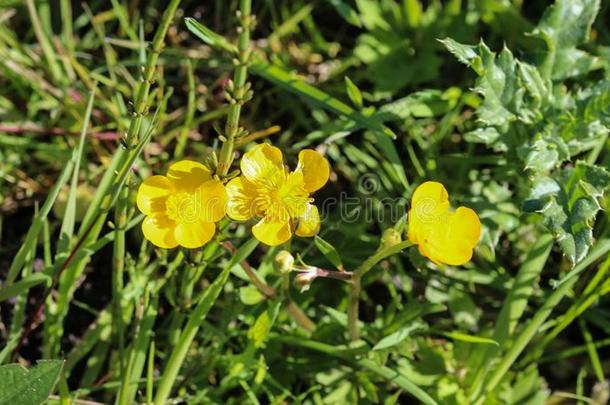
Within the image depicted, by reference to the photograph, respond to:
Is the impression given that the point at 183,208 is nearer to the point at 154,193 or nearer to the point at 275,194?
the point at 154,193

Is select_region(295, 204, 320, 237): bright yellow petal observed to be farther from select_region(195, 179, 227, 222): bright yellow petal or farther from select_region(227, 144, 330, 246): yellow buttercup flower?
select_region(195, 179, 227, 222): bright yellow petal

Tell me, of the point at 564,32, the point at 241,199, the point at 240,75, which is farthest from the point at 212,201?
the point at 564,32

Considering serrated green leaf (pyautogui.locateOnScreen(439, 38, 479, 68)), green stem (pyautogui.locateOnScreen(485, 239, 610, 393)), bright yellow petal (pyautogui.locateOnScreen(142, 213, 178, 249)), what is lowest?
→ green stem (pyautogui.locateOnScreen(485, 239, 610, 393))

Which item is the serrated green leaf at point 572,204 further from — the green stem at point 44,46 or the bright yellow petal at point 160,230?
the green stem at point 44,46

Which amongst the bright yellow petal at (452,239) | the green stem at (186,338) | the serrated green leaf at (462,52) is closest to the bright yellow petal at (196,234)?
the green stem at (186,338)

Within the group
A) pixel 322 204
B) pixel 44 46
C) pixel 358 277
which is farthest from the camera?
pixel 44 46

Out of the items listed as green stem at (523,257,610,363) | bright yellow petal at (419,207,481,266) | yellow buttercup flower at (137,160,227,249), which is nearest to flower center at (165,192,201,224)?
yellow buttercup flower at (137,160,227,249)

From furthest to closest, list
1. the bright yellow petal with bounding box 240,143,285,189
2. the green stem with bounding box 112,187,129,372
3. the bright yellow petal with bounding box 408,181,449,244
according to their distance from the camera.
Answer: the green stem with bounding box 112,187,129,372 → the bright yellow petal with bounding box 240,143,285,189 → the bright yellow petal with bounding box 408,181,449,244
